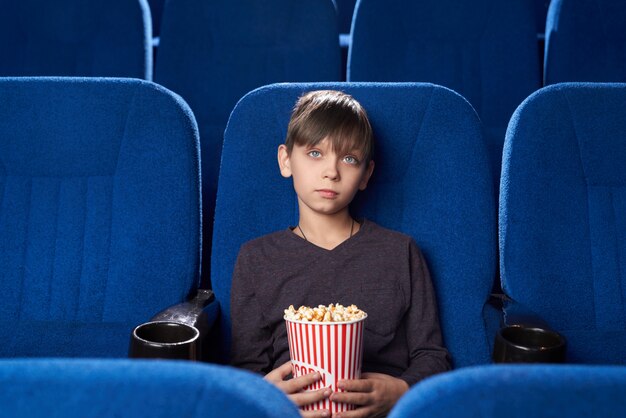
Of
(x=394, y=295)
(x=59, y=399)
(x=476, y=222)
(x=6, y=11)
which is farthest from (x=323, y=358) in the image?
(x=6, y=11)

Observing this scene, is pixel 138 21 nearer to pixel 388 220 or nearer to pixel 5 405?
pixel 388 220

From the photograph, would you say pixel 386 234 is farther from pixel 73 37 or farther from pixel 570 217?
pixel 73 37

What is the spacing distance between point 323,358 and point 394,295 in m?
0.20

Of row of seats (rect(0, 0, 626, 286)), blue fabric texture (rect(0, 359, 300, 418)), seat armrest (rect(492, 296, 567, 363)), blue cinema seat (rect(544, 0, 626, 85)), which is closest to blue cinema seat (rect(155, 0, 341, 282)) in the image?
row of seats (rect(0, 0, 626, 286))

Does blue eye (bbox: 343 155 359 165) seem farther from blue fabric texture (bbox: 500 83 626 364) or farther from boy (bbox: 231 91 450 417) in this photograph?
blue fabric texture (bbox: 500 83 626 364)

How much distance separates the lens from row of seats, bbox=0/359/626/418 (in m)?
0.23

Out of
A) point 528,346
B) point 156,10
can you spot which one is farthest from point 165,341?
point 156,10

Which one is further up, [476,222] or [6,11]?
[6,11]

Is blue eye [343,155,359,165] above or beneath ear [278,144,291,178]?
above

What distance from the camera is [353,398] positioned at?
69 cm

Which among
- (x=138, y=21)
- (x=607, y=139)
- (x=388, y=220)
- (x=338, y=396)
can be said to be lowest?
(x=338, y=396)

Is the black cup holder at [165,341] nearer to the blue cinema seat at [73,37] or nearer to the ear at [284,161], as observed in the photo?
the ear at [284,161]

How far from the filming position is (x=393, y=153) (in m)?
0.92

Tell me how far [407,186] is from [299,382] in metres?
0.33
